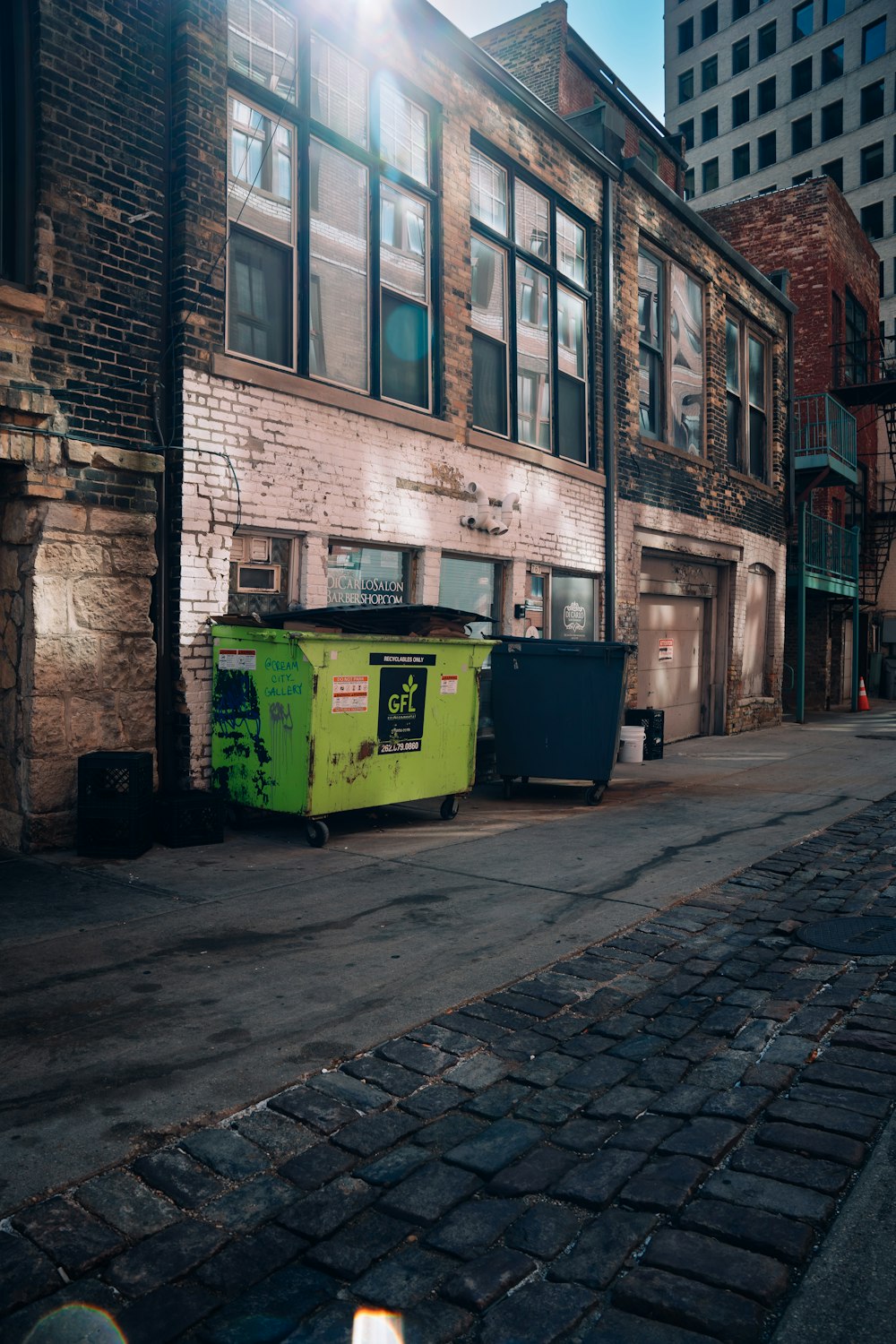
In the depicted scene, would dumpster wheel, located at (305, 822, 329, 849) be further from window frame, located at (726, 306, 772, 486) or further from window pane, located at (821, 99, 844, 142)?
window pane, located at (821, 99, 844, 142)

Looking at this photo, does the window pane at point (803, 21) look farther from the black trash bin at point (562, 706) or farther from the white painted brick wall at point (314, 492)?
the black trash bin at point (562, 706)

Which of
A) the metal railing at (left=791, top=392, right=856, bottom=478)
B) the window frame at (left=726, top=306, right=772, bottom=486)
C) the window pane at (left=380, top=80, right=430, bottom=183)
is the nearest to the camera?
the window pane at (left=380, top=80, right=430, bottom=183)

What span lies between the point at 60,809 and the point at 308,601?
9.09 feet

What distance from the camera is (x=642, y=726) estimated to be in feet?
40.0

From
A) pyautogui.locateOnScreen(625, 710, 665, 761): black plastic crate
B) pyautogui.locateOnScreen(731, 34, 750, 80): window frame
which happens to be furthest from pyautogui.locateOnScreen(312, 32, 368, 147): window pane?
pyautogui.locateOnScreen(731, 34, 750, 80): window frame

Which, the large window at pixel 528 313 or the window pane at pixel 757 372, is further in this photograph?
the window pane at pixel 757 372

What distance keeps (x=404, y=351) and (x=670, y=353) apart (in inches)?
267

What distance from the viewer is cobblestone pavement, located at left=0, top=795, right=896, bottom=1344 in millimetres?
Answer: 2152

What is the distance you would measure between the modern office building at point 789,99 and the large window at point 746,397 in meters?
24.6

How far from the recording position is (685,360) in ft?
51.5

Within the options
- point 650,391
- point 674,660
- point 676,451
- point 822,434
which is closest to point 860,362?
point 822,434

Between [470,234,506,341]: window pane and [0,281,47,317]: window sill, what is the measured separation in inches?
216

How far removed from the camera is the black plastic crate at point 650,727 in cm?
1266

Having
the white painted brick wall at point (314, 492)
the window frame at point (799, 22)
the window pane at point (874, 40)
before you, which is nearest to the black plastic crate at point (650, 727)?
the white painted brick wall at point (314, 492)
